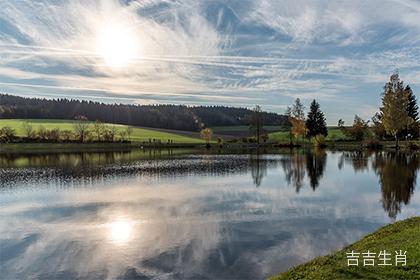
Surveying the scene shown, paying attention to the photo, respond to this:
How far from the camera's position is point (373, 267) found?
10.9 meters

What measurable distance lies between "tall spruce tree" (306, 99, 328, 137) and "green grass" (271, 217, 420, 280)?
110484mm

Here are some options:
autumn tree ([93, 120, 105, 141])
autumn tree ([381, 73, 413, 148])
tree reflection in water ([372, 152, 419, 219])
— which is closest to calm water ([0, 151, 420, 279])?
tree reflection in water ([372, 152, 419, 219])

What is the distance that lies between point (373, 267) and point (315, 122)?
11621 cm

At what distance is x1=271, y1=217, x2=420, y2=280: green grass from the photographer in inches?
409

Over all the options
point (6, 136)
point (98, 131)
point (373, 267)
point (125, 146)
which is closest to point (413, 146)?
point (125, 146)

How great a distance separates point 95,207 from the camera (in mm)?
24172

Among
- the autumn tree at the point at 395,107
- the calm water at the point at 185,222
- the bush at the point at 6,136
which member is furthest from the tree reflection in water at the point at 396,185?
the bush at the point at 6,136

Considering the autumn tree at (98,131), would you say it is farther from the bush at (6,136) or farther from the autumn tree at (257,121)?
the autumn tree at (257,121)

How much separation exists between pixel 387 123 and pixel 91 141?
83654 millimetres

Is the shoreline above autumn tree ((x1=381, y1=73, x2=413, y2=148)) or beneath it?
beneath

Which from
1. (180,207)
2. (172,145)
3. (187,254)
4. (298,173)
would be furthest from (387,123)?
(187,254)

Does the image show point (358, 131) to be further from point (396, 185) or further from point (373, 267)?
point (373, 267)

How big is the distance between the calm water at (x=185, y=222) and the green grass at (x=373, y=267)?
4.80 ft

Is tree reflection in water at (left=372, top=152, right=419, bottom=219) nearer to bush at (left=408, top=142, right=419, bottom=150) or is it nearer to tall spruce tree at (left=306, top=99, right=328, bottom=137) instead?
bush at (left=408, top=142, right=419, bottom=150)
